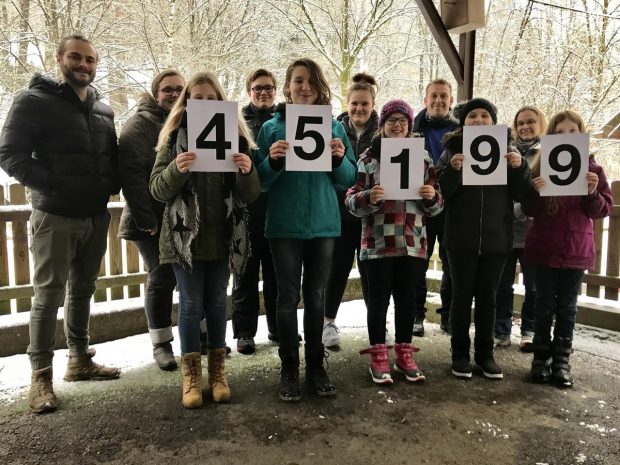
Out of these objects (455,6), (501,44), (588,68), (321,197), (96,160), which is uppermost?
(501,44)

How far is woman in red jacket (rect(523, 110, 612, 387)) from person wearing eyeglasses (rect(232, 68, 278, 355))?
6.04 feet

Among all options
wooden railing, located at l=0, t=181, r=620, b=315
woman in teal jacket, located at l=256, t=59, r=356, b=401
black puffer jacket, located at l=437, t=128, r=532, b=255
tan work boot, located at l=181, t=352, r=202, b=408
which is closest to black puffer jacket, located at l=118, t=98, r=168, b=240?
woman in teal jacket, located at l=256, t=59, r=356, b=401

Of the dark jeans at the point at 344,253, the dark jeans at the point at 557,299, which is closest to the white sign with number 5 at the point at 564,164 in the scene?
the dark jeans at the point at 557,299

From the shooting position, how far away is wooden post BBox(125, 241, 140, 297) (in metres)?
4.70

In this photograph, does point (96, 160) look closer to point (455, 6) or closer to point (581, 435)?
point (581, 435)

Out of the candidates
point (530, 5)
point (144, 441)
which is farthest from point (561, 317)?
point (530, 5)

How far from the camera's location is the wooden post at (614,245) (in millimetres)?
4395

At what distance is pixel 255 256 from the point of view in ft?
11.6

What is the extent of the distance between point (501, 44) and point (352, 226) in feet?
35.6

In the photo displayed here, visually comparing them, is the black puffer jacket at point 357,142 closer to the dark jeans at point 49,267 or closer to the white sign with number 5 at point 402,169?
the white sign with number 5 at point 402,169

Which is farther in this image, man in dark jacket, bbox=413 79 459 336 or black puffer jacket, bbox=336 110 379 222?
man in dark jacket, bbox=413 79 459 336

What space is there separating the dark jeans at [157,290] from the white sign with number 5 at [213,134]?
3.17 ft

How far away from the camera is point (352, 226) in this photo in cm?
367

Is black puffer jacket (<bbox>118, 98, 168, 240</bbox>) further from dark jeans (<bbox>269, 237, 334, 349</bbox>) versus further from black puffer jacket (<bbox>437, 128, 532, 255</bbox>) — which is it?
black puffer jacket (<bbox>437, 128, 532, 255</bbox>)
